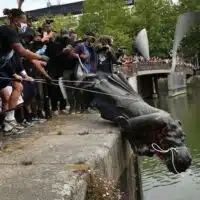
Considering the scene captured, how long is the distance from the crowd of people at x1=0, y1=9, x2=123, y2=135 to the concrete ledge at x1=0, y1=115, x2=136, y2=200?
0.58 m

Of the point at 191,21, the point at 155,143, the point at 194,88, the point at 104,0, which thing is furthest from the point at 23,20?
the point at 104,0

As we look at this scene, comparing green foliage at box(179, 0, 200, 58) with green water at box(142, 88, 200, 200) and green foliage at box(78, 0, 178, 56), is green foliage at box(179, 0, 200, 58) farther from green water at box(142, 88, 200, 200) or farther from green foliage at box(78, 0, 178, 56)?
green water at box(142, 88, 200, 200)

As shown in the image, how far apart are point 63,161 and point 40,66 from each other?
2.62 m

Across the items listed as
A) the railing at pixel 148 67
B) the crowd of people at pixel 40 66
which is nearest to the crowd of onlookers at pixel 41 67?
the crowd of people at pixel 40 66

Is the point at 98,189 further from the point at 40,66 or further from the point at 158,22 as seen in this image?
the point at 158,22

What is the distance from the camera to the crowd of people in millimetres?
6480

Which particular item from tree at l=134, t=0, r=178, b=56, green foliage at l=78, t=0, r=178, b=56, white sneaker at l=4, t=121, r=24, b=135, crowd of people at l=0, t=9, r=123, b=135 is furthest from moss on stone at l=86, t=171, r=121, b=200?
tree at l=134, t=0, r=178, b=56

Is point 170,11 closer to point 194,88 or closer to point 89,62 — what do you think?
point 194,88

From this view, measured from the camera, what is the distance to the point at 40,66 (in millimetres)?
7086

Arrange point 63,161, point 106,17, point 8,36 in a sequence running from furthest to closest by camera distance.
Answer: point 106,17
point 8,36
point 63,161

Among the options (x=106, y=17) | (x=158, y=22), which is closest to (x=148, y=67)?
(x=106, y=17)

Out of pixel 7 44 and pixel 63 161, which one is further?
pixel 7 44

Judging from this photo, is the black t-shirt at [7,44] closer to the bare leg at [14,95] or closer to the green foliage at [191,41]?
the bare leg at [14,95]

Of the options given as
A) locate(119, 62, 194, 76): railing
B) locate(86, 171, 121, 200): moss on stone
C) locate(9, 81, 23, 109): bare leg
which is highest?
locate(9, 81, 23, 109): bare leg
